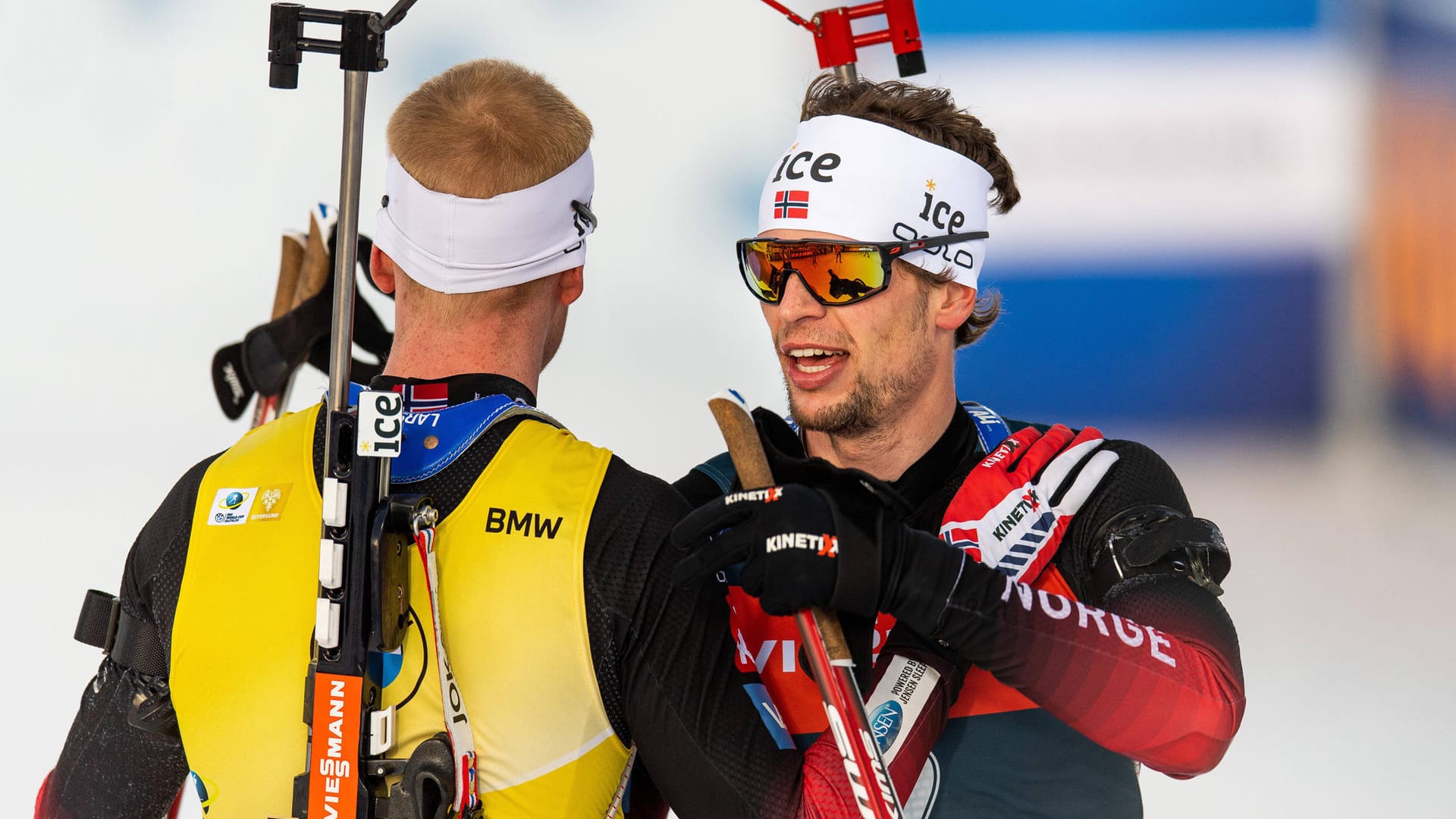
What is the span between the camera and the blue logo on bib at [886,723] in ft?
6.84

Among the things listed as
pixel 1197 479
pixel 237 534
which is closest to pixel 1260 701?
pixel 1197 479

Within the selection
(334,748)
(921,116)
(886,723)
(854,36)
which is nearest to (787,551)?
(886,723)

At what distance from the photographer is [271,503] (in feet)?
6.51

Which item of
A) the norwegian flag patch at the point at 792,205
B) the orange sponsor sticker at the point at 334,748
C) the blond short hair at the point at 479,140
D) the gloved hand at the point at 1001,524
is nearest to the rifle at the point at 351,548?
the orange sponsor sticker at the point at 334,748

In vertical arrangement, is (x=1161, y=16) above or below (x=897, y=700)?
above

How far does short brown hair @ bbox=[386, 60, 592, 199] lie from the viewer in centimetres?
212

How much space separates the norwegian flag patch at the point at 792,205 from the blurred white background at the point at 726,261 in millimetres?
2580

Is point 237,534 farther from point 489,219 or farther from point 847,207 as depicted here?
point 847,207

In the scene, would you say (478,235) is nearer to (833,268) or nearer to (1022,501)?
(833,268)

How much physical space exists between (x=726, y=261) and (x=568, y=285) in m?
3.03

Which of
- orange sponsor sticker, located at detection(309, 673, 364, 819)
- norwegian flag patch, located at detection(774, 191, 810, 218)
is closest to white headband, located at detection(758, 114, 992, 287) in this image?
norwegian flag patch, located at detection(774, 191, 810, 218)

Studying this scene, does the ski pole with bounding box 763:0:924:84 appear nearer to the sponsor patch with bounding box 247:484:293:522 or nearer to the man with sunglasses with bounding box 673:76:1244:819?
the man with sunglasses with bounding box 673:76:1244:819

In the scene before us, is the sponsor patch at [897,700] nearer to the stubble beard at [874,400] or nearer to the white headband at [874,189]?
the stubble beard at [874,400]

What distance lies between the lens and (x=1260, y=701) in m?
4.85
